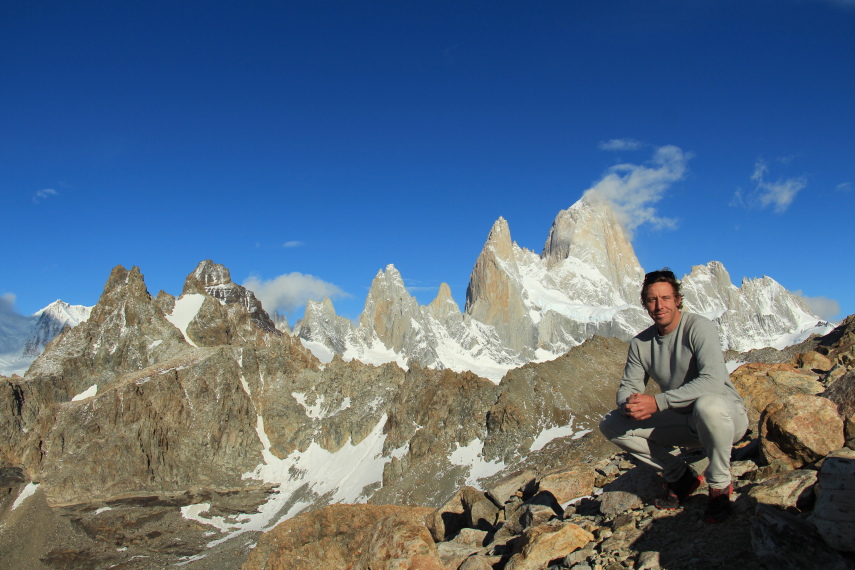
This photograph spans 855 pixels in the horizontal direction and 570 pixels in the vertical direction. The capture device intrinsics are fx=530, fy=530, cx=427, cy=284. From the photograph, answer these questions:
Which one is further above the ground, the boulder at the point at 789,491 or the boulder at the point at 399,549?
the boulder at the point at 789,491

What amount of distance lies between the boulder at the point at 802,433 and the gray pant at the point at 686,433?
1442 millimetres

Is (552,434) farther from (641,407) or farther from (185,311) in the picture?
(185,311)

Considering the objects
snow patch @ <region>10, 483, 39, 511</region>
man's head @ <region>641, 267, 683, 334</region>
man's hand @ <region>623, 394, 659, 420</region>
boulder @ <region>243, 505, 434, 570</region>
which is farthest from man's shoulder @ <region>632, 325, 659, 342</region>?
snow patch @ <region>10, 483, 39, 511</region>

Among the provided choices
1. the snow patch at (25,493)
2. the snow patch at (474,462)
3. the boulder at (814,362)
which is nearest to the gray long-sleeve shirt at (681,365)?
the boulder at (814,362)

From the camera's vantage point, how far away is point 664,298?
600 centimetres

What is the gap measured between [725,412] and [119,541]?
84.5 meters

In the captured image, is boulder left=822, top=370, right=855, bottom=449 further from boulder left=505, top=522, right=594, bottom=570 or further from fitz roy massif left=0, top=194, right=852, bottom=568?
fitz roy massif left=0, top=194, right=852, bottom=568

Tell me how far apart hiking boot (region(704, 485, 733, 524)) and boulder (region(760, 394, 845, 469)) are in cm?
166

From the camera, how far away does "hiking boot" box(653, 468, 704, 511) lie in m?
6.18

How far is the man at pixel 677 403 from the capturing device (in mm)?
5430

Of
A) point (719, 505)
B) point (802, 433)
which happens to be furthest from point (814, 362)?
point (719, 505)

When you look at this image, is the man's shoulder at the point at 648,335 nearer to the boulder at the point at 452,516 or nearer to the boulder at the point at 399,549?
the boulder at the point at 399,549

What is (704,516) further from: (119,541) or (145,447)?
(145,447)

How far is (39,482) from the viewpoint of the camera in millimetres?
81375
